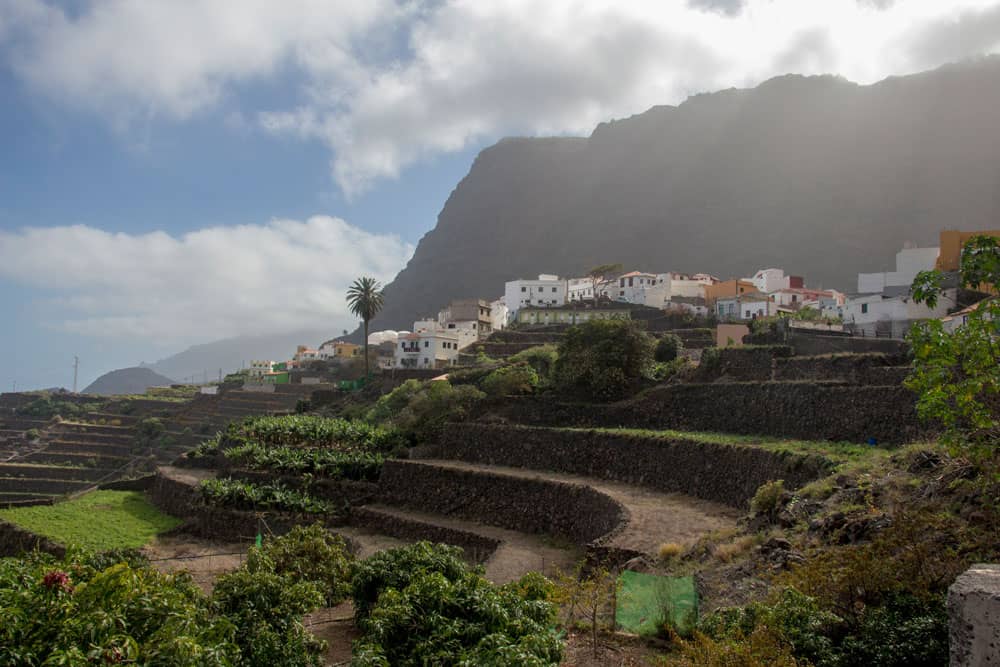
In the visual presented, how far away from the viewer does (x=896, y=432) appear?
17016 mm

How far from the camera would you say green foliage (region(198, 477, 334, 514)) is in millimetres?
28188

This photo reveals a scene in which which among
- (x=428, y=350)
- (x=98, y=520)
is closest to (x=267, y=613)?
(x=98, y=520)

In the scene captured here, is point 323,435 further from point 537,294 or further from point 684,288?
point 537,294

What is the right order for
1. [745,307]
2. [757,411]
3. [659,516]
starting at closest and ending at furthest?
[659,516]
[757,411]
[745,307]

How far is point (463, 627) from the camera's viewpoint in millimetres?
8578

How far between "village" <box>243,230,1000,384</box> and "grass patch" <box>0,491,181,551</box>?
73.2ft

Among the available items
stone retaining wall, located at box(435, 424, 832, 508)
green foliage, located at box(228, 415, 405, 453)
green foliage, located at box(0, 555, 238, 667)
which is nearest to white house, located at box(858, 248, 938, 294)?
stone retaining wall, located at box(435, 424, 832, 508)

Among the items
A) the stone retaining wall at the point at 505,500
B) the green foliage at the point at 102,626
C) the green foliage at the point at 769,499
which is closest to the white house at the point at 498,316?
the stone retaining wall at the point at 505,500

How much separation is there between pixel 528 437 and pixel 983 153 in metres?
102

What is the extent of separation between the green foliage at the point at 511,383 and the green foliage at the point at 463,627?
70.0ft

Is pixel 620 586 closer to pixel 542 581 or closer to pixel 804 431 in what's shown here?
pixel 542 581

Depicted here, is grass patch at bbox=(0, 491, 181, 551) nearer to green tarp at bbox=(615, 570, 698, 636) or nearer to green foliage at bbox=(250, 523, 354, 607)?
green foliage at bbox=(250, 523, 354, 607)

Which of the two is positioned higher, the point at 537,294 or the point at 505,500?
the point at 537,294

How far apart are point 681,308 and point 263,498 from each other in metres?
33.0
